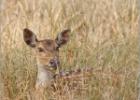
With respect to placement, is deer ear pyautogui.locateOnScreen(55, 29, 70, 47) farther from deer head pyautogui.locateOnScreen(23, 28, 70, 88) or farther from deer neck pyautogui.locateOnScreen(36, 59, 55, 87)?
deer neck pyautogui.locateOnScreen(36, 59, 55, 87)

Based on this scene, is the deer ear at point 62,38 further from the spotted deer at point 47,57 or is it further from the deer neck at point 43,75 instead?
the deer neck at point 43,75

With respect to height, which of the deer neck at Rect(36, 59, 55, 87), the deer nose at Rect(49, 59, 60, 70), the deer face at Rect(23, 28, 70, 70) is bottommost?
the deer neck at Rect(36, 59, 55, 87)

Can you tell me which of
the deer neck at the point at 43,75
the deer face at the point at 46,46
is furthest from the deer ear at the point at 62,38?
the deer neck at the point at 43,75

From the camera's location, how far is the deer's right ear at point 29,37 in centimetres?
587

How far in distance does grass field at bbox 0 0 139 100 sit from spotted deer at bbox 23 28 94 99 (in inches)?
1.0

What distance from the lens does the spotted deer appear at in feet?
19.2

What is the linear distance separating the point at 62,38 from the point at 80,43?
0.34ft

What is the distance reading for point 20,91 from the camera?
588cm

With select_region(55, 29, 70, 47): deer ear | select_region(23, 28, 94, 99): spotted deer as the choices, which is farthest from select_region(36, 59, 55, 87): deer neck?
select_region(55, 29, 70, 47): deer ear

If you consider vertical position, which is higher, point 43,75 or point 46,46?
point 46,46

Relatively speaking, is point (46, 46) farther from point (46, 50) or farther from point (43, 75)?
point (43, 75)

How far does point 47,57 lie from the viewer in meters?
5.85

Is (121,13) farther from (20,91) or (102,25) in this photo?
(20,91)

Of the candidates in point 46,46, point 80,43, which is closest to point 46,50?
point 46,46
